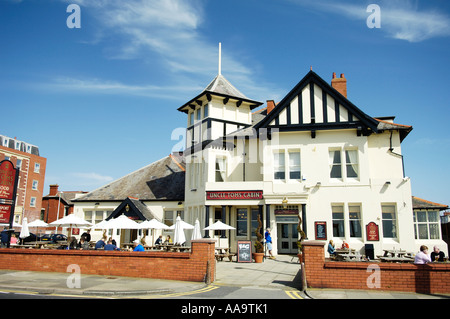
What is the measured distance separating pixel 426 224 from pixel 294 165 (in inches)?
461

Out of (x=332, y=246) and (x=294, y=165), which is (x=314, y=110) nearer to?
(x=294, y=165)

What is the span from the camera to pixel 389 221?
69.5ft

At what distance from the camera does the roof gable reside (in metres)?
22.2

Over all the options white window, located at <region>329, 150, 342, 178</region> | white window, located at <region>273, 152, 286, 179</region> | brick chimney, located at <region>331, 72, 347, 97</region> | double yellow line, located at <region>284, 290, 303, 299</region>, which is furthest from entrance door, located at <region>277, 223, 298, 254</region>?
double yellow line, located at <region>284, 290, 303, 299</region>

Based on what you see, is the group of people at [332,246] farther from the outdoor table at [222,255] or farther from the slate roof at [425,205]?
the slate roof at [425,205]

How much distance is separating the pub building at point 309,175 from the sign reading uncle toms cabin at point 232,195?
0.22ft

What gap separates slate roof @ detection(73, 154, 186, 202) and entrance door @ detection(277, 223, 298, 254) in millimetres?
9042

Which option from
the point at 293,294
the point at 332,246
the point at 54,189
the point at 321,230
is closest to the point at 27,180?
the point at 54,189

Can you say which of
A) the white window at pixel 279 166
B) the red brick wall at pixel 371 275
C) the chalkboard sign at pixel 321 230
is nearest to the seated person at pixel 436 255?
the red brick wall at pixel 371 275

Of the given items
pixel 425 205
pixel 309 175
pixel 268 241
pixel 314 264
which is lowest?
pixel 314 264

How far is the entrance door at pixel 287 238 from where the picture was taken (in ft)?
76.6
